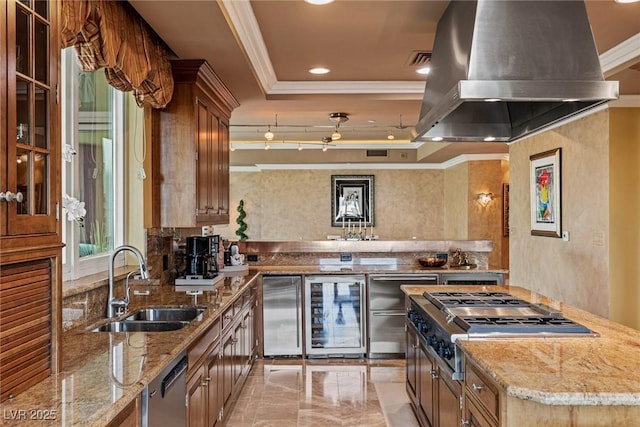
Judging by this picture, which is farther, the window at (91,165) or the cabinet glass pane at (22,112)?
the window at (91,165)

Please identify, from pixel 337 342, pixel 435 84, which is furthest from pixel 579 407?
pixel 337 342

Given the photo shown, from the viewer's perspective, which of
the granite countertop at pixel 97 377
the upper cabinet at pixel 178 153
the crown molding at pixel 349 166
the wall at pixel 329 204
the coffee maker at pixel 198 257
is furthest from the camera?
the wall at pixel 329 204

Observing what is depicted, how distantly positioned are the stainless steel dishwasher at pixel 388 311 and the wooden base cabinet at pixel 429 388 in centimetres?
137

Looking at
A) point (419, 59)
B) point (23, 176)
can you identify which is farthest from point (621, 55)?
point (23, 176)

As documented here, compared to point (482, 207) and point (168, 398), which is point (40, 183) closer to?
point (168, 398)

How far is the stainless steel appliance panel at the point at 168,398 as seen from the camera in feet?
6.05

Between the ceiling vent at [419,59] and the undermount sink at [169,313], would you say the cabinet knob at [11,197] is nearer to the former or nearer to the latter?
the undermount sink at [169,313]

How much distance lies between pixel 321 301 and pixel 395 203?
584cm

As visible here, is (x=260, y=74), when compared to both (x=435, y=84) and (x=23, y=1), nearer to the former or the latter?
(x=435, y=84)

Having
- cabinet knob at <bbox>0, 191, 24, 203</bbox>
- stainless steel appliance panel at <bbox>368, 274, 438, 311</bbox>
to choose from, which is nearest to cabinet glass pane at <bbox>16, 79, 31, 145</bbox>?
cabinet knob at <bbox>0, 191, 24, 203</bbox>

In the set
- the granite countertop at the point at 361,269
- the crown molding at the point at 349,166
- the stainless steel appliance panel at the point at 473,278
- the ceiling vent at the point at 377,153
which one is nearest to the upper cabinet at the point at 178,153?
the granite countertop at the point at 361,269

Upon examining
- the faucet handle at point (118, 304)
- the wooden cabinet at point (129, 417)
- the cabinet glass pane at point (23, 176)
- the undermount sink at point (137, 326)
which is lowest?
the wooden cabinet at point (129, 417)

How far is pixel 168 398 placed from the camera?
2088 mm

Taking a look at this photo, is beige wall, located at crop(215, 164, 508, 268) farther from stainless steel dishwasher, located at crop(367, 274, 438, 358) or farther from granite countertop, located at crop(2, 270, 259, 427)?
granite countertop, located at crop(2, 270, 259, 427)
